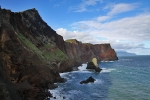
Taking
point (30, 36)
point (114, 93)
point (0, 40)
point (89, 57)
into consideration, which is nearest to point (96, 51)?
point (89, 57)

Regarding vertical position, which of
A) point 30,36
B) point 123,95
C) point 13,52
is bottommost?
point 123,95

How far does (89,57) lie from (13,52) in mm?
145524

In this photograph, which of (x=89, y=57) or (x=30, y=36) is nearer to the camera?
(x=30, y=36)

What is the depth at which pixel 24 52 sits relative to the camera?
3456 cm

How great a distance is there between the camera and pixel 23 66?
105ft

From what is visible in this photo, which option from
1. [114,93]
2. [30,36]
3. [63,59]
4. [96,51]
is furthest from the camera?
[96,51]

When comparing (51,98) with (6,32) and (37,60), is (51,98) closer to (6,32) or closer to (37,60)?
(37,60)

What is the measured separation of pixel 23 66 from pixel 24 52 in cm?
378

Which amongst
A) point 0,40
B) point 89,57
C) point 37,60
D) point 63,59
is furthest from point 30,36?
point 89,57

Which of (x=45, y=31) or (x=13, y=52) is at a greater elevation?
(x=45, y=31)

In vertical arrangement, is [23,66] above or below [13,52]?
below

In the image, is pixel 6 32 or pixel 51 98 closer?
pixel 6 32

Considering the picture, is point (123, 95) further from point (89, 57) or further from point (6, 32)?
point (89, 57)

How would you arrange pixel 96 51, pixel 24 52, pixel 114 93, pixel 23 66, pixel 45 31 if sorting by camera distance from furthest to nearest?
1. pixel 96 51
2. pixel 45 31
3. pixel 114 93
4. pixel 24 52
5. pixel 23 66
